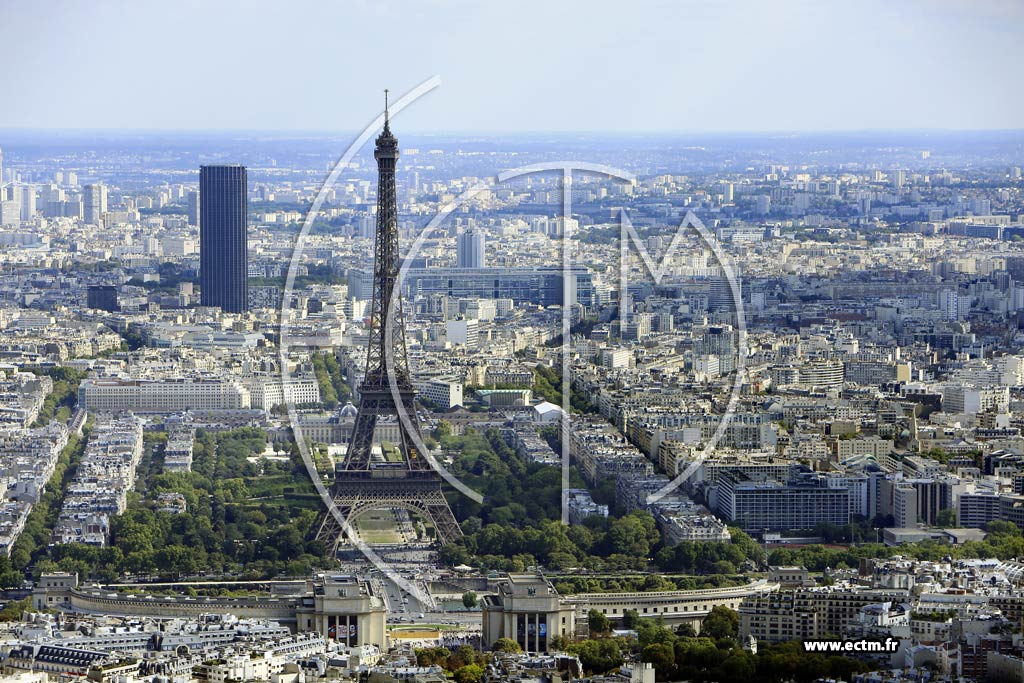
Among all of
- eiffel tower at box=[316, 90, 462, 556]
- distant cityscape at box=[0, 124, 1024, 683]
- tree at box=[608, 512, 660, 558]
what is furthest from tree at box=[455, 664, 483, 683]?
eiffel tower at box=[316, 90, 462, 556]

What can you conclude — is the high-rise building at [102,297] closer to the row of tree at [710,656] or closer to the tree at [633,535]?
the tree at [633,535]

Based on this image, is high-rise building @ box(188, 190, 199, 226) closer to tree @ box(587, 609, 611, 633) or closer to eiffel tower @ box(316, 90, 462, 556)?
eiffel tower @ box(316, 90, 462, 556)

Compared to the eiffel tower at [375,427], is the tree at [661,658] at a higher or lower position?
lower

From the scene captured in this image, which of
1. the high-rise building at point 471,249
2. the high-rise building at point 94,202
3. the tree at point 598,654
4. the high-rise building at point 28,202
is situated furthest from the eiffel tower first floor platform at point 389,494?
the high-rise building at point 28,202

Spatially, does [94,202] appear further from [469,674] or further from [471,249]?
[469,674]

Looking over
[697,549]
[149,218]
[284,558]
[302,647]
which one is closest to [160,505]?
[284,558]

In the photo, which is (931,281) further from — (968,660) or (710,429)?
(968,660)
